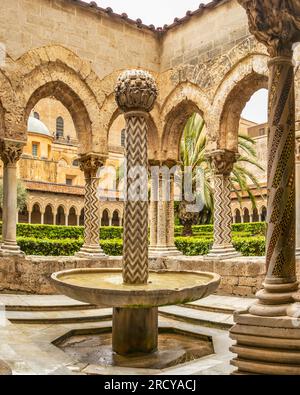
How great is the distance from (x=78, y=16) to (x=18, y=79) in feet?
6.16

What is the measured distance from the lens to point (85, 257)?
870 cm

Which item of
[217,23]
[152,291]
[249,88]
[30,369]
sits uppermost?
[217,23]

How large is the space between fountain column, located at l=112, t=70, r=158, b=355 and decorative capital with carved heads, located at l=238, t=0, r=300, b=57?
63.0 inches

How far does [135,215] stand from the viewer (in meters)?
4.59

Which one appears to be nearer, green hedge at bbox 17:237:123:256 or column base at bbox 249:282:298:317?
column base at bbox 249:282:298:317

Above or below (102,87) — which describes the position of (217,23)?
above

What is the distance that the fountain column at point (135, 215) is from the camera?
4.56 metres

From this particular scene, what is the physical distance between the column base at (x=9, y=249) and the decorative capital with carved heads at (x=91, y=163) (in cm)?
208

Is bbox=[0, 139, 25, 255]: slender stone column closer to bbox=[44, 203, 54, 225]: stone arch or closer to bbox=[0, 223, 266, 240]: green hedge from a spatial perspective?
bbox=[0, 223, 266, 240]: green hedge

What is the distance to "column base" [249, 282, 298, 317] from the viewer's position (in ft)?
10.0

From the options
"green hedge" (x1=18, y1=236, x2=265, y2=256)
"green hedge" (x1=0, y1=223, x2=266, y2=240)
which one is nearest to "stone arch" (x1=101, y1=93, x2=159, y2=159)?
"green hedge" (x1=18, y1=236, x2=265, y2=256)

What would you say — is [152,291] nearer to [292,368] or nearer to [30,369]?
[30,369]

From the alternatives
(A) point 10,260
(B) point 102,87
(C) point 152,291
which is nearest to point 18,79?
(B) point 102,87
